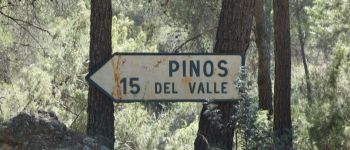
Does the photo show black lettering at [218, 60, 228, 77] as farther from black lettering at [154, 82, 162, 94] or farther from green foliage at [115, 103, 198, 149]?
green foliage at [115, 103, 198, 149]

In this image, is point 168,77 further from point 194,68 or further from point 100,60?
point 100,60

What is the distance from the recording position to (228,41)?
20.5 ft

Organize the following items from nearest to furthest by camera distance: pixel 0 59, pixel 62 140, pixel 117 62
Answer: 1. pixel 62 140
2. pixel 117 62
3. pixel 0 59

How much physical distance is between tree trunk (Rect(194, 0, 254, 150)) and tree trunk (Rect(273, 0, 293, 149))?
4955 millimetres

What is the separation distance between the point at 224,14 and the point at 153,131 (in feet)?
28.5

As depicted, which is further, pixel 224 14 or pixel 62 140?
pixel 224 14

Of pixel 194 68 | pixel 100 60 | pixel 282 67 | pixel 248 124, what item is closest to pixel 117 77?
pixel 100 60

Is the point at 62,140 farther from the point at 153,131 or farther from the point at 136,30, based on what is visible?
the point at 136,30

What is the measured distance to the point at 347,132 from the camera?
31.7 feet

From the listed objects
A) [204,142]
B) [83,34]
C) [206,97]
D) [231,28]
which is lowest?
[204,142]

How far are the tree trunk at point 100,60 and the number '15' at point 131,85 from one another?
9.4 inches

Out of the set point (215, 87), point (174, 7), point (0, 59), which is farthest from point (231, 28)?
point (0, 59)

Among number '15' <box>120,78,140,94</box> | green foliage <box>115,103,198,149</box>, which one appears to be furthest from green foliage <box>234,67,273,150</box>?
green foliage <box>115,103,198,149</box>

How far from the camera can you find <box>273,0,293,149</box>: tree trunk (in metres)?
11.2
